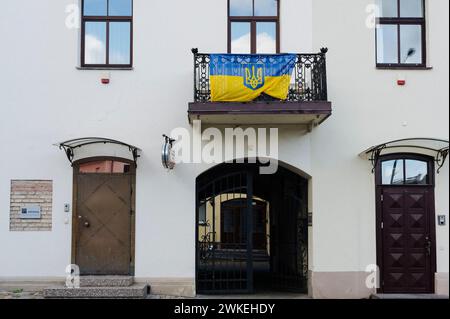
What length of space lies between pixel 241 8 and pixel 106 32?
9.33 ft

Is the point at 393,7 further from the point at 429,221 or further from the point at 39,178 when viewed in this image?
the point at 39,178

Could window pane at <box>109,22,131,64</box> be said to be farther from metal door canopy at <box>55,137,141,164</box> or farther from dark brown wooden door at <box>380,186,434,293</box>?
dark brown wooden door at <box>380,186,434,293</box>

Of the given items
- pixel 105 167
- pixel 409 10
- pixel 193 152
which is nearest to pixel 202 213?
pixel 193 152

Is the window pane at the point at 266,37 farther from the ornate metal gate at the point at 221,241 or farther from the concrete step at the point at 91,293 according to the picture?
the concrete step at the point at 91,293

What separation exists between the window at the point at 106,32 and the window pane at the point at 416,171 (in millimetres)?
6127

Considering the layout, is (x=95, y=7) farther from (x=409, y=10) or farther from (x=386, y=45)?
(x=409, y=10)

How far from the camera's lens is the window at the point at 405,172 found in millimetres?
10922

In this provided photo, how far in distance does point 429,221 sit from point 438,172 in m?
1.00

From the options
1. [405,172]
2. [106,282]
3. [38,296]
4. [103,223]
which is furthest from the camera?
[405,172]

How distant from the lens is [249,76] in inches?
397

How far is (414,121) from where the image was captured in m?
10.9

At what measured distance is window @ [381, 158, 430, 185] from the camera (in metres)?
10.9

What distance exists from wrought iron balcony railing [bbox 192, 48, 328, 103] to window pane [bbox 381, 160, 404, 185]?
2112mm

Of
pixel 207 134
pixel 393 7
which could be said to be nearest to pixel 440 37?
pixel 393 7
